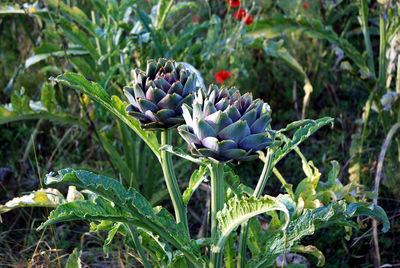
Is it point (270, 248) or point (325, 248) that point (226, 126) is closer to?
point (270, 248)

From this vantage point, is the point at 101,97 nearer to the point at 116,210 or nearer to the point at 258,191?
the point at 116,210

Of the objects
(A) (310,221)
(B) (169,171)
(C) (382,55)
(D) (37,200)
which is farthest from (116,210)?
(C) (382,55)

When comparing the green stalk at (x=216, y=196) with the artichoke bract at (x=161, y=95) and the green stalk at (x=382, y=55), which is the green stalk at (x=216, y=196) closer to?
the artichoke bract at (x=161, y=95)

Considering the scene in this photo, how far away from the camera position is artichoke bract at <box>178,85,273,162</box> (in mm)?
812

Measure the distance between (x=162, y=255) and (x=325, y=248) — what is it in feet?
2.99

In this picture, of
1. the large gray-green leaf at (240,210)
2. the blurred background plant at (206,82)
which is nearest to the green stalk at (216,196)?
the large gray-green leaf at (240,210)

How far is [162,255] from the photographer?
3.71ft

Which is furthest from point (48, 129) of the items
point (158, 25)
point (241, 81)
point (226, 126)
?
point (226, 126)

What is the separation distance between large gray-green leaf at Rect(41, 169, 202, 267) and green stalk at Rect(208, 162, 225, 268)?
4 centimetres

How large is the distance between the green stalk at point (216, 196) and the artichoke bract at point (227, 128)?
112 mm

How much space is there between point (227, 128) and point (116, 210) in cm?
30

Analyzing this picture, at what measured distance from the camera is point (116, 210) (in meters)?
0.94

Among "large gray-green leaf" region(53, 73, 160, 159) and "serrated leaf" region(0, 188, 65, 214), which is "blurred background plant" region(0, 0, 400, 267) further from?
"large gray-green leaf" region(53, 73, 160, 159)

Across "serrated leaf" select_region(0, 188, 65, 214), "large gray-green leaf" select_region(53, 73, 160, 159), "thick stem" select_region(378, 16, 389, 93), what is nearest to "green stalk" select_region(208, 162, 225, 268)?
"large gray-green leaf" select_region(53, 73, 160, 159)
